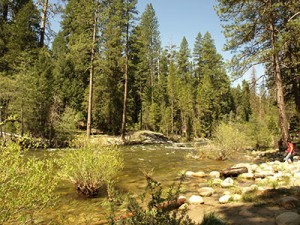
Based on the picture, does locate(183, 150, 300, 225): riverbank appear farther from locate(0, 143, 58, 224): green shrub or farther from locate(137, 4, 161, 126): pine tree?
locate(137, 4, 161, 126): pine tree

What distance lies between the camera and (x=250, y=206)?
4836 mm

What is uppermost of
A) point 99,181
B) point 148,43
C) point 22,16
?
point 148,43

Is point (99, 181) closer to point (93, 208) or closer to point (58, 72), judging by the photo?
point (93, 208)

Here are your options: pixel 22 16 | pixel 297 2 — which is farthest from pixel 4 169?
pixel 22 16

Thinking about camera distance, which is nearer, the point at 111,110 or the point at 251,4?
the point at 251,4

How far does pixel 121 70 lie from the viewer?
3164 cm

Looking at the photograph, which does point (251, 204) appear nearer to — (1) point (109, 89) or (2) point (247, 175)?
(2) point (247, 175)

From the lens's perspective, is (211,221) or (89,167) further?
(89,167)

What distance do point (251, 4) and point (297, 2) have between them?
193 cm

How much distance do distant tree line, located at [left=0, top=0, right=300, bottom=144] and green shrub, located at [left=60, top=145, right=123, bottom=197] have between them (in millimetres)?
2854

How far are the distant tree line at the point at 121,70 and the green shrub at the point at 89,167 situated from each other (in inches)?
112

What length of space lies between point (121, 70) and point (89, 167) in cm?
2654

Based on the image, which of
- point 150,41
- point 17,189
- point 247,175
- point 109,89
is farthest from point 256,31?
point 150,41

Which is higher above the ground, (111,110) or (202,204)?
(111,110)
